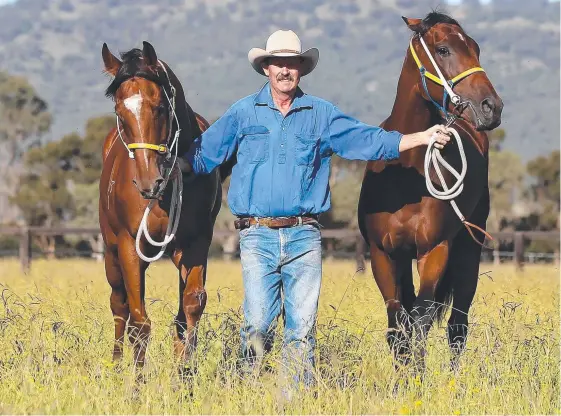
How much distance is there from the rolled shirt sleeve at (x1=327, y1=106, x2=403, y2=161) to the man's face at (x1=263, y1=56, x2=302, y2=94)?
12.7 inches

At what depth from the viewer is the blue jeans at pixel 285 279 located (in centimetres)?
666

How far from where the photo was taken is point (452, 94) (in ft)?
24.1

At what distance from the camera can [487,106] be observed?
7.04 metres

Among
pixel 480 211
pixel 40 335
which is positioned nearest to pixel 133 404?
pixel 40 335

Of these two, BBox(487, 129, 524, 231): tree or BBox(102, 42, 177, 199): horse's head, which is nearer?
BBox(102, 42, 177, 199): horse's head

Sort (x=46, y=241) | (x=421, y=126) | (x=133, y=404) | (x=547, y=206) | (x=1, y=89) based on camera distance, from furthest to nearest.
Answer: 1. (x=1, y=89)
2. (x=547, y=206)
3. (x=46, y=241)
4. (x=421, y=126)
5. (x=133, y=404)

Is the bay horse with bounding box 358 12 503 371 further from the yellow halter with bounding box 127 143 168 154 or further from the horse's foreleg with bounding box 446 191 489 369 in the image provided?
the yellow halter with bounding box 127 143 168 154

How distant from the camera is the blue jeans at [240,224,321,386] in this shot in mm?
6664

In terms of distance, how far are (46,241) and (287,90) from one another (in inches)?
1592

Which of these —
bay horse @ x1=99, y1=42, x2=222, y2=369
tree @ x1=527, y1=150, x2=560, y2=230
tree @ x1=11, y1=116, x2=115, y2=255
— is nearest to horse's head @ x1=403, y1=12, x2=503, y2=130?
bay horse @ x1=99, y1=42, x2=222, y2=369

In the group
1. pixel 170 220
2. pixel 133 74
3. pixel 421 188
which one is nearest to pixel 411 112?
pixel 421 188

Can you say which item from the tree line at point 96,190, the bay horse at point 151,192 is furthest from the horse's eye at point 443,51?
the tree line at point 96,190

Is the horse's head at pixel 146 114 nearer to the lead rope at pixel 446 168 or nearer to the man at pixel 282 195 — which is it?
the man at pixel 282 195

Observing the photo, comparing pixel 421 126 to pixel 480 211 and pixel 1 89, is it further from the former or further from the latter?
pixel 1 89
